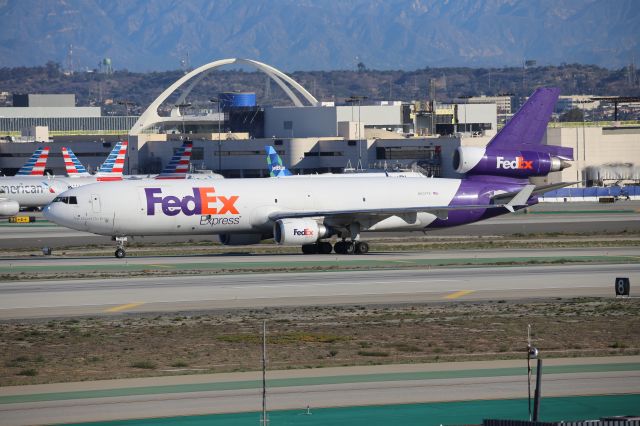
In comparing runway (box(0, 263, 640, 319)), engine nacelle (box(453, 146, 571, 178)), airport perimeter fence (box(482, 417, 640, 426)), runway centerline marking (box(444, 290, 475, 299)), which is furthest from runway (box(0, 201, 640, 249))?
airport perimeter fence (box(482, 417, 640, 426))

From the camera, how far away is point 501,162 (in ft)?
228

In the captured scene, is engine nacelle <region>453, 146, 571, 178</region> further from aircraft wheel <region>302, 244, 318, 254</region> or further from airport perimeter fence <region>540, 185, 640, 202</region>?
airport perimeter fence <region>540, 185, 640, 202</region>

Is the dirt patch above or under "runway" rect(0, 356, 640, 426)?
above

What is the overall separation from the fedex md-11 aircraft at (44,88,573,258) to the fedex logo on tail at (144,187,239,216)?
0.17 feet

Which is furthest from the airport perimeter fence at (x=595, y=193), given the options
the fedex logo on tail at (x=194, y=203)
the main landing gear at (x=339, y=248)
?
the fedex logo on tail at (x=194, y=203)

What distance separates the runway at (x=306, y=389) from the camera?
2856cm

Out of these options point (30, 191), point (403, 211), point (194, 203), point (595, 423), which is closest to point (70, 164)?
point (30, 191)

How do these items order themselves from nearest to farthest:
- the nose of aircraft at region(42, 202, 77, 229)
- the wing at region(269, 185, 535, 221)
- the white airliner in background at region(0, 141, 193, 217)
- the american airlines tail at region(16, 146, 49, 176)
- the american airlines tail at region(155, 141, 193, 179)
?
1. the nose of aircraft at region(42, 202, 77, 229)
2. the wing at region(269, 185, 535, 221)
3. the white airliner in background at region(0, 141, 193, 217)
4. the american airlines tail at region(155, 141, 193, 179)
5. the american airlines tail at region(16, 146, 49, 176)

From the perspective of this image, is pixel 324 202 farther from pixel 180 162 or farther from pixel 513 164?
pixel 180 162

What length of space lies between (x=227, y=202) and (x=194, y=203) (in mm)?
1840

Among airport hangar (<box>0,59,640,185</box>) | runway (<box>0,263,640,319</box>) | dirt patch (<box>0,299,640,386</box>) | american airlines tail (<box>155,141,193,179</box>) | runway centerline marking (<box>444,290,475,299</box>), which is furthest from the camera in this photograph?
airport hangar (<box>0,59,640,185</box>)

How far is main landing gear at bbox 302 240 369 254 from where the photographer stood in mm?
65500

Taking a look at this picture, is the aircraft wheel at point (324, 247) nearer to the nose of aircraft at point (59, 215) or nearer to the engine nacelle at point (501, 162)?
the engine nacelle at point (501, 162)

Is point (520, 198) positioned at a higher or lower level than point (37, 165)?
lower
